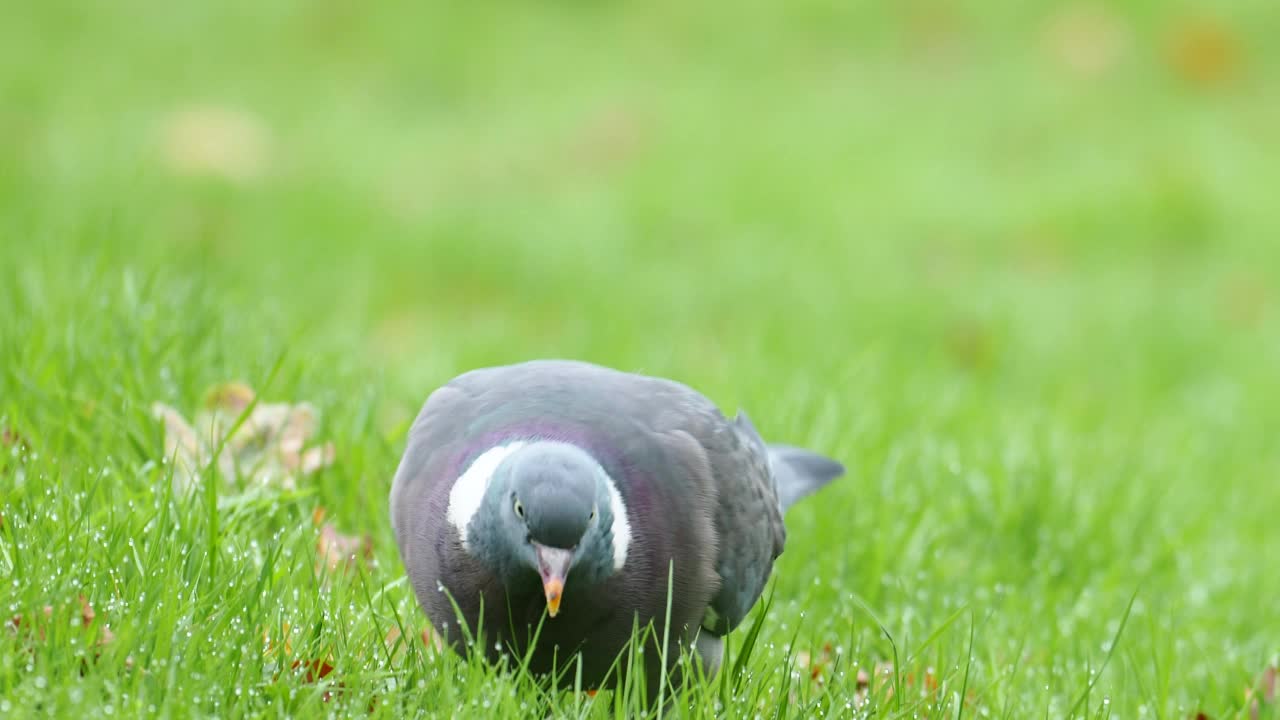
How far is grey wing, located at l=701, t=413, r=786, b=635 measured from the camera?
8.36ft

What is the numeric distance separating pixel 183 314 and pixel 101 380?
0.49 meters

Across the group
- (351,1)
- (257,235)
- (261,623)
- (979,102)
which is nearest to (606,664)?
(261,623)

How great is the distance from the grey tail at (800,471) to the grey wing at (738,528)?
0.36 metres

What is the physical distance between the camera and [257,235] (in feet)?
20.7

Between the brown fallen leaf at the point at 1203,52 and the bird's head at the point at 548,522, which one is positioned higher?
the brown fallen leaf at the point at 1203,52

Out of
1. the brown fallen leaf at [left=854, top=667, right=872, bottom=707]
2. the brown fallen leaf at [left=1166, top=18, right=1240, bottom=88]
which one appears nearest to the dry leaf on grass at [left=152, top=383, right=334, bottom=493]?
the brown fallen leaf at [left=854, top=667, right=872, bottom=707]

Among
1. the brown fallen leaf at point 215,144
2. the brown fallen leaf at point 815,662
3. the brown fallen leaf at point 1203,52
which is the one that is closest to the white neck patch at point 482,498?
the brown fallen leaf at point 815,662

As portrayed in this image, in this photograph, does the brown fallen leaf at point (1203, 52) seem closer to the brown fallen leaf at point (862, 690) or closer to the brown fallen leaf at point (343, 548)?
the brown fallen leaf at point (862, 690)

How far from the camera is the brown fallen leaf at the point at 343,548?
2.75 meters

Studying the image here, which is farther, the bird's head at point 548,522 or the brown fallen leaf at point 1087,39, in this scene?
the brown fallen leaf at point 1087,39

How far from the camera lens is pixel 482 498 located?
2203 millimetres

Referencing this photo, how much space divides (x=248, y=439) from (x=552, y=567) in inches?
49.7

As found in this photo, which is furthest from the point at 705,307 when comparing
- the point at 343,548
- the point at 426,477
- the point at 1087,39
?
the point at 1087,39

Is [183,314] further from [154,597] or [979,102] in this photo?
[979,102]
